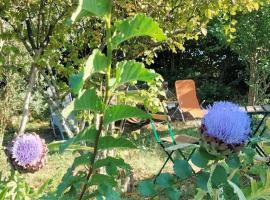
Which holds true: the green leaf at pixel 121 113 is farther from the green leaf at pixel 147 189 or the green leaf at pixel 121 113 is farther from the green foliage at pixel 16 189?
the green foliage at pixel 16 189

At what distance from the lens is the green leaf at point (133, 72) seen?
0.95 meters

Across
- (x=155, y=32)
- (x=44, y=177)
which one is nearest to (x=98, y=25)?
(x=44, y=177)

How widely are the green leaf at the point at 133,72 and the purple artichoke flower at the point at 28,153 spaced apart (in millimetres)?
1118

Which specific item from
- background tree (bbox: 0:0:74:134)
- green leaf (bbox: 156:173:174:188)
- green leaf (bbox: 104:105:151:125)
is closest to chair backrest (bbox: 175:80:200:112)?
background tree (bbox: 0:0:74:134)

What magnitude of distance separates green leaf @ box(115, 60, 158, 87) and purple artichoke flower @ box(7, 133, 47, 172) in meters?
1.12

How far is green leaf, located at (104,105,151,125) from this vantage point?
3.33 ft

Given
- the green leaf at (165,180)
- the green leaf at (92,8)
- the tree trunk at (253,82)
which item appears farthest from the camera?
the tree trunk at (253,82)

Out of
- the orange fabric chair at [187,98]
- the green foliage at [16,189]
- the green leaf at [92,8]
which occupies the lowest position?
the orange fabric chair at [187,98]

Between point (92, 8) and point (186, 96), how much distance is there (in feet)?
27.8

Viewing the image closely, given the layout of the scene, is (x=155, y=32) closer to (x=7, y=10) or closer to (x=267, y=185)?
(x=267, y=185)

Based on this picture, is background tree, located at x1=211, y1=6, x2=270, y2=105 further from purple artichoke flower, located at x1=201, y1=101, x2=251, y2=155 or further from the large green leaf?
the large green leaf

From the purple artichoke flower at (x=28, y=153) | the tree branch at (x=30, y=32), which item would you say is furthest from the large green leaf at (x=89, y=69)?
the tree branch at (x=30, y=32)

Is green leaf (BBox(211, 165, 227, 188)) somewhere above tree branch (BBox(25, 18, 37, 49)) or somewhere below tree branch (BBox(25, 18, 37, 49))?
below

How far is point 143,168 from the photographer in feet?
19.8
